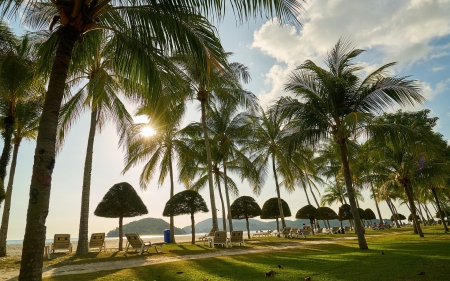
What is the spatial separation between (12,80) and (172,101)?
10.4 m

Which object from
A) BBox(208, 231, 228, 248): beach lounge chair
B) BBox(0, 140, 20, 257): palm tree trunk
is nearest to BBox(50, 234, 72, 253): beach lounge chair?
BBox(0, 140, 20, 257): palm tree trunk

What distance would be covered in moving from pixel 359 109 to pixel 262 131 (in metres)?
11.2

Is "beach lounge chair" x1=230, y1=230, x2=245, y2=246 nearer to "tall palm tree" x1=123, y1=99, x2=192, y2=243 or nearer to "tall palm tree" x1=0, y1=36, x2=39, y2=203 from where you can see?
"tall palm tree" x1=123, y1=99, x2=192, y2=243

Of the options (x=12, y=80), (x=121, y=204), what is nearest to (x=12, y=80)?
(x=12, y=80)

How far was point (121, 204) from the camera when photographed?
47.4 ft

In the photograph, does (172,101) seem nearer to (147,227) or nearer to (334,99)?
(334,99)

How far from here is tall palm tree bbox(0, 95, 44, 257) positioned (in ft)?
44.9

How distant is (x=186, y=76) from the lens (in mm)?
15898

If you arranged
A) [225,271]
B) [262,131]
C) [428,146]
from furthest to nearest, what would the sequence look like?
[262,131] → [428,146] → [225,271]

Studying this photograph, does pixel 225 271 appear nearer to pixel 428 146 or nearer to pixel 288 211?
pixel 428 146

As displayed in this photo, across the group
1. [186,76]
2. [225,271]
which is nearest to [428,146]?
[225,271]

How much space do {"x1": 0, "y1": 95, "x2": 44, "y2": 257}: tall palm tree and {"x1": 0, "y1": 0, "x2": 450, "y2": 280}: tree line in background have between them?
0.07 metres

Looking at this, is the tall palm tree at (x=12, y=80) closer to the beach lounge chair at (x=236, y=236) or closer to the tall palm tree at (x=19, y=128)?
the tall palm tree at (x=19, y=128)

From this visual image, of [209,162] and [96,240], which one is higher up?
[209,162]
